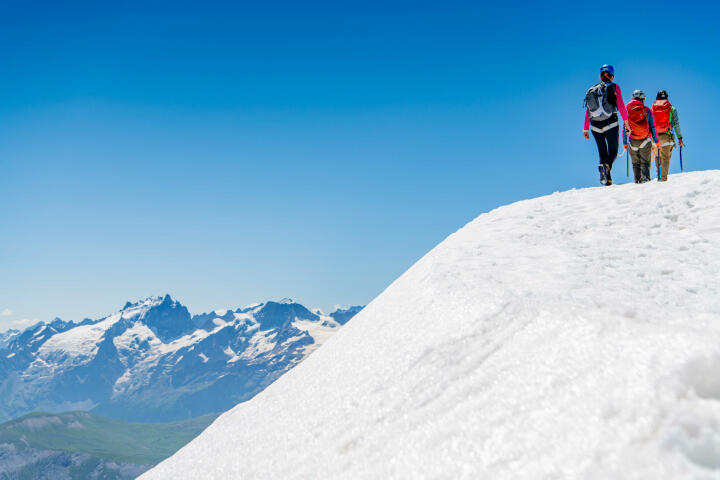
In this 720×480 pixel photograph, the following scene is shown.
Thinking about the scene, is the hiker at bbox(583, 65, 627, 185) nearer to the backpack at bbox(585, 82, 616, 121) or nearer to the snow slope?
the backpack at bbox(585, 82, 616, 121)

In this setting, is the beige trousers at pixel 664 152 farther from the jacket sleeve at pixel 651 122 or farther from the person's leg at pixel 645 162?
the person's leg at pixel 645 162

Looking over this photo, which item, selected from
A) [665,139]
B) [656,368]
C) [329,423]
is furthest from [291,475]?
[665,139]

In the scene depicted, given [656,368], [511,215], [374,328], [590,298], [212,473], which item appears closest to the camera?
[656,368]

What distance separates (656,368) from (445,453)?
7.85 feet

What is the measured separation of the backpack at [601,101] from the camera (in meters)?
17.3

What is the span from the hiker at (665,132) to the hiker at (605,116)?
1.08 metres

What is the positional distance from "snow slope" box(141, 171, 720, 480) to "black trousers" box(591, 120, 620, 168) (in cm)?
439

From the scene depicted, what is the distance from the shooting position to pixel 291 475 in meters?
6.91

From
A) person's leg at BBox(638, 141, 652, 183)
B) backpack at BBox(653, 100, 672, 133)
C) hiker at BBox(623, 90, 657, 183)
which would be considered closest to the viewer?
backpack at BBox(653, 100, 672, 133)

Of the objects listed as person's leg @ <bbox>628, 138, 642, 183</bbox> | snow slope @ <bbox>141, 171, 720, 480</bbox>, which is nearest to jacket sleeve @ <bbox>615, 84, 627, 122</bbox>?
person's leg @ <bbox>628, 138, 642, 183</bbox>

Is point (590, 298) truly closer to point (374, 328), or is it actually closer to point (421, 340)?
point (421, 340)

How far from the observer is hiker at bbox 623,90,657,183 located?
16.6 meters

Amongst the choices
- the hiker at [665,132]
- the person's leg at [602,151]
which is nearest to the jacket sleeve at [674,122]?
the hiker at [665,132]

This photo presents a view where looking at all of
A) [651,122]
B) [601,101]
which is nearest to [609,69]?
[601,101]
